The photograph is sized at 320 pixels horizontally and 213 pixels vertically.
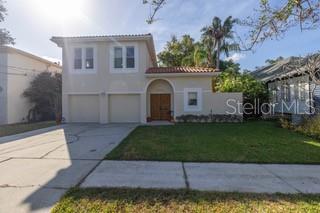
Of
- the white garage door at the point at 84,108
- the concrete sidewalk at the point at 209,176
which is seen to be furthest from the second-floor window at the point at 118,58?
the concrete sidewalk at the point at 209,176

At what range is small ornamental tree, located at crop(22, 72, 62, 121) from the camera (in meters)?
21.8

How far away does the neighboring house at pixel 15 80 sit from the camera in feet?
63.0

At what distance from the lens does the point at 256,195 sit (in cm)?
450

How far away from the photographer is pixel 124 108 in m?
17.6

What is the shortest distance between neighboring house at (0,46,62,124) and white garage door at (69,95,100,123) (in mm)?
5844

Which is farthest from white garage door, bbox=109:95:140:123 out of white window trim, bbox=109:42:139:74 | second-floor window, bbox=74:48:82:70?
second-floor window, bbox=74:48:82:70

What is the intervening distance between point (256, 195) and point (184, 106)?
42.0 ft

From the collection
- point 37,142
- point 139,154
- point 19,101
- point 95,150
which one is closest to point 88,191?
point 139,154

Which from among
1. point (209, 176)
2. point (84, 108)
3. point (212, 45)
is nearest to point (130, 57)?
point (84, 108)

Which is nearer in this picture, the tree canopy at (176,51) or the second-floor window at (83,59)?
the second-floor window at (83,59)

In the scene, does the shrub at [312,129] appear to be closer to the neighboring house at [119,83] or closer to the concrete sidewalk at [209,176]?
the neighboring house at [119,83]

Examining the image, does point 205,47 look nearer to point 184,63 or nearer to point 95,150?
point 184,63

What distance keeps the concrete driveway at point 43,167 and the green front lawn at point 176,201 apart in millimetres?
455

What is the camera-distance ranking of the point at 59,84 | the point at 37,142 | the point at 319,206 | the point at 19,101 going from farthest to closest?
the point at 59,84, the point at 19,101, the point at 37,142, the point at 319,206
